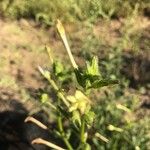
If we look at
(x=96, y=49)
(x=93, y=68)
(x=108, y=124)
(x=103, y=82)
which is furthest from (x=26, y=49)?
(x=103, y=82)

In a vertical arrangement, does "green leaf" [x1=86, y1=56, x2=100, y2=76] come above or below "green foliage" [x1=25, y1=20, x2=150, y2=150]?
above

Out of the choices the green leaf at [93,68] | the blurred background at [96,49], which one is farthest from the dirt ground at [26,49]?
the green leaf at [93,68]

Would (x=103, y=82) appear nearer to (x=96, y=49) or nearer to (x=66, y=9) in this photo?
(x=96, y=49)

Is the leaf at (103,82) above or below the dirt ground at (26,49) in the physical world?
above

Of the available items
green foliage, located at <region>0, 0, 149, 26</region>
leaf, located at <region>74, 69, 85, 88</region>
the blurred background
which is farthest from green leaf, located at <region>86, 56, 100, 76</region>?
green foliage, located at <region>0, 0, 149, 26</region>

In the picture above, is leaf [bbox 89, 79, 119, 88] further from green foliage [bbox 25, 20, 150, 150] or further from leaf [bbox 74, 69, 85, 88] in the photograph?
green foliage [bbox 25, 20, 150, 150]

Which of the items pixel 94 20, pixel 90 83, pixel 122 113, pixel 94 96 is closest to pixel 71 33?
pixel 94 20

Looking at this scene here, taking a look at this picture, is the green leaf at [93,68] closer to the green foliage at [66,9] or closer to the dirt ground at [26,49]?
the dirt ground at [26,49]

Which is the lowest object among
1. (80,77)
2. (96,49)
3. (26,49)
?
(96,49)
